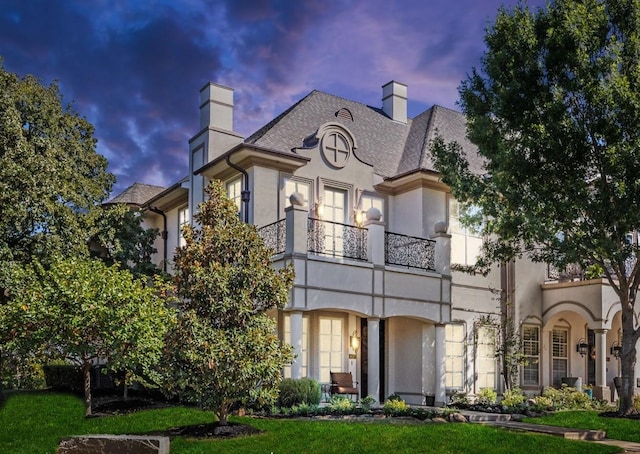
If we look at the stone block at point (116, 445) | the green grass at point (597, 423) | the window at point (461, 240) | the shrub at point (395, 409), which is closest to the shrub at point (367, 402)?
the shrub at point (395, 409)

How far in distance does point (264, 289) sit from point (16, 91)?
11.9 metres

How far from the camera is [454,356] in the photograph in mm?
22922

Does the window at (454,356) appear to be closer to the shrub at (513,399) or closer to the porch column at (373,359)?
the shrub at (513,399)

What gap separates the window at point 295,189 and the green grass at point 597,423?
821 centimetres

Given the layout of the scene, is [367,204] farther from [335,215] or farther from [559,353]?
[559,353]

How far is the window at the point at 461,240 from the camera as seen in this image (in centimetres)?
2322

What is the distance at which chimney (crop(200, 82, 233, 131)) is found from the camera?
22547 millimetres

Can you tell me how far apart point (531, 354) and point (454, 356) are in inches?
145

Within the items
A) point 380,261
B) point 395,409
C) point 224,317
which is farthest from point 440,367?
point 224,317

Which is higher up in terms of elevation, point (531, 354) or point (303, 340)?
point (303, 340)

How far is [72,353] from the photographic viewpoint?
53.4ft

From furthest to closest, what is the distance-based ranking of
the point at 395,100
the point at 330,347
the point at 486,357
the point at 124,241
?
1. the point at 395,100
2. the point at 124,241
3. the point at 486,357
4. the point at 330,347

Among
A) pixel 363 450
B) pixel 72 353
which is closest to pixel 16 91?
pixel 72 353

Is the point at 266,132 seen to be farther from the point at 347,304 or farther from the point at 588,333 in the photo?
the point at 588,333
